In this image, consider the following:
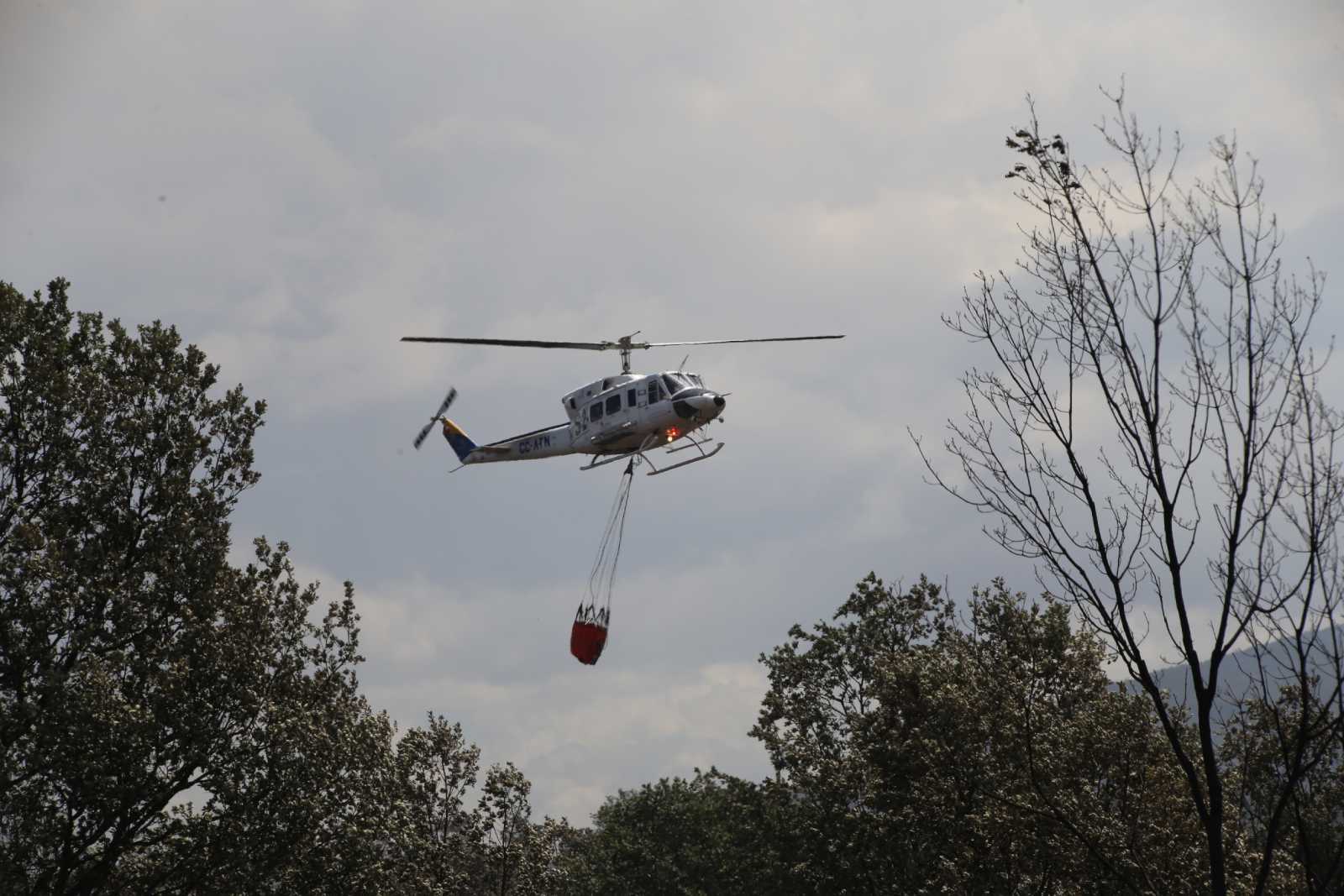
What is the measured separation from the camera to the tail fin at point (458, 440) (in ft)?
149

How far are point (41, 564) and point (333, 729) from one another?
7299mm

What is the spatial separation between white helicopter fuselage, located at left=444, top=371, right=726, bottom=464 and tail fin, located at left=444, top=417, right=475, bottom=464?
32.1 feet

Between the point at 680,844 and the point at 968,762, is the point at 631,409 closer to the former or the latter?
Result: the point at 968,762

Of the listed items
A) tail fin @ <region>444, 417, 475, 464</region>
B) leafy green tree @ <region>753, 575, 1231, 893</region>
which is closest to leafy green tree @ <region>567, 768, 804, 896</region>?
leafy green tree @ <region>753, 575, 1231, 893</region>

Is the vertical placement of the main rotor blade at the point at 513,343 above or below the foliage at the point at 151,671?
above

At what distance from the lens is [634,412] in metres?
32.3

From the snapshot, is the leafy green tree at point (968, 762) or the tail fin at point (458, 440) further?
Answer: the tail fin at point (458, 440)

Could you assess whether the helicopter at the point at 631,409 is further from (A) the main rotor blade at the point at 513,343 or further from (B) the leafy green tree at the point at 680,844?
(B) the leafy green tree at the point at 680,844

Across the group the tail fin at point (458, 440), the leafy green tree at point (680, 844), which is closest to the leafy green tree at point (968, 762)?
the leafy green tree at point (680, 844)

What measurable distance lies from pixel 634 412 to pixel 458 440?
15938mm

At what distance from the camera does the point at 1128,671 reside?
37.2ft

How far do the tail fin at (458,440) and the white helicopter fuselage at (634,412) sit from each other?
9783mm

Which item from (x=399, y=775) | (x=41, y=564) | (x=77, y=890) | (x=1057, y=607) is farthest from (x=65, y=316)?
(x=1057, y=607)

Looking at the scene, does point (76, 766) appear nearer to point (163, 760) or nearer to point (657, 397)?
point (163, 760)
